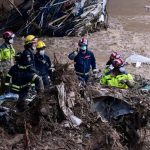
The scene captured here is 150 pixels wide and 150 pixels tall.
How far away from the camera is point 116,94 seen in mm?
9945

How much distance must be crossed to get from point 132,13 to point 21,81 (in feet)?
41.9

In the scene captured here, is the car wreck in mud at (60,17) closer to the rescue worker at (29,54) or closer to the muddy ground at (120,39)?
the muddy ground at (120,39)

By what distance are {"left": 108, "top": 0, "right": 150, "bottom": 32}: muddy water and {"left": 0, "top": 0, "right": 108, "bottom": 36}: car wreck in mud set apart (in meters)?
1.74

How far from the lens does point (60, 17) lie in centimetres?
1908

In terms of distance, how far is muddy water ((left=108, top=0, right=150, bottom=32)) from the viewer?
20.6 m

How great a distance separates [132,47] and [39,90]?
29.5 feet

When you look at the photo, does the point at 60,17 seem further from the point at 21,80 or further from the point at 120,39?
the point at 21,80

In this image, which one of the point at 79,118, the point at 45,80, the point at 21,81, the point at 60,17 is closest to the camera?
the point at 79,118

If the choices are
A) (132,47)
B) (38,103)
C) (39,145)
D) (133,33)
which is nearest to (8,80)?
(38,103)

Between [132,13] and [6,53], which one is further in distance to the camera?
[132,13]

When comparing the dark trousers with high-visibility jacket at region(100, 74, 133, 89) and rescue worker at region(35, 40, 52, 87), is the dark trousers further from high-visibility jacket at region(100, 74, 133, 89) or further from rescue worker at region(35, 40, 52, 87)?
high-visibility jacket at region(100, 74, 133, 89)

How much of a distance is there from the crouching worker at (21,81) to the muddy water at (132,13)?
10548mm

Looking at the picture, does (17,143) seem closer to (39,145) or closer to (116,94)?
(39,145)

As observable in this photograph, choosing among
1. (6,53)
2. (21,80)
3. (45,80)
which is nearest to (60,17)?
(6,53)
